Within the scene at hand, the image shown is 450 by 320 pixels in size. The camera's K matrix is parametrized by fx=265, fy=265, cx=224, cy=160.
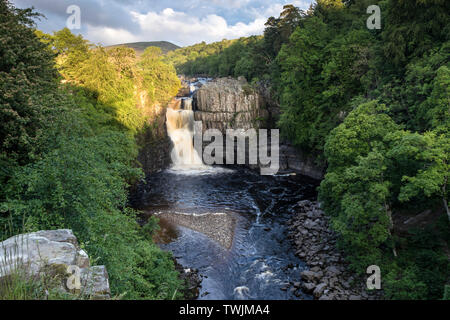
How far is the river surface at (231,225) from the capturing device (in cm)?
1370

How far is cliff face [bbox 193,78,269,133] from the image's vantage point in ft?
115

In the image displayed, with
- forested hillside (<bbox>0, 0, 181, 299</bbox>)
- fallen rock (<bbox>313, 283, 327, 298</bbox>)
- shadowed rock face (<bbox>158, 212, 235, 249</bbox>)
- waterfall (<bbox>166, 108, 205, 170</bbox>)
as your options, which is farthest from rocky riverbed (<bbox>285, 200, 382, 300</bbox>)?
waterfall (<bbox>166, 108, 205, 170</bbox>)

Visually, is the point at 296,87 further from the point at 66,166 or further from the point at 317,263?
the point at 66,166

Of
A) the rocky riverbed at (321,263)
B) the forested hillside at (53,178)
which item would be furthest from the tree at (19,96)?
the rocky riverbed at (321,263)

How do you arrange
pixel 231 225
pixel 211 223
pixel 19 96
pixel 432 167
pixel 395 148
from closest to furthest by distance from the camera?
pixel 19 96
pixel 432 167
pixel 395 148
pixel 231 225
pixel 211 223

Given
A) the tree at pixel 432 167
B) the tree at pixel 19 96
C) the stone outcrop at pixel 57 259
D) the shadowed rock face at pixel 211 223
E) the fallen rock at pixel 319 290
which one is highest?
the tree at pixel 19 96

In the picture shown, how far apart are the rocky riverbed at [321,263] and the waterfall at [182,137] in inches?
727

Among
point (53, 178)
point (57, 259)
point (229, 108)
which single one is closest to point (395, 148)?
point (57, 259)

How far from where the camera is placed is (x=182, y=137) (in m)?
35.3

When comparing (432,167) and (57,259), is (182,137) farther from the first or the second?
(57,259)

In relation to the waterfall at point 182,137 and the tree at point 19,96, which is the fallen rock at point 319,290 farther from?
the waterfall at point 182,137

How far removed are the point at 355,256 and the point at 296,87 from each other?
61.0 ft

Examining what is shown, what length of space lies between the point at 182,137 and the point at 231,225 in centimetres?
1867
